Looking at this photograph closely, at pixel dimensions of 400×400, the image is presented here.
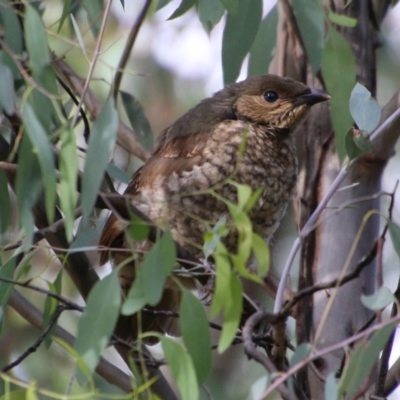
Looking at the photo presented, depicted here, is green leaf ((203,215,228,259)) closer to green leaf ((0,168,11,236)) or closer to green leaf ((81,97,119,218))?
green leaf ((81,97,119,218))

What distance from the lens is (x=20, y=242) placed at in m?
2.81

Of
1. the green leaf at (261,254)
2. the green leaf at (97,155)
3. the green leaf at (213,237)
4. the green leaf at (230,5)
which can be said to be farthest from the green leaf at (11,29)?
the green leaf at (261,254)

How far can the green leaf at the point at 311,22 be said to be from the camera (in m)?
2.86

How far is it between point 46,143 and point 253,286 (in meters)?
3.47

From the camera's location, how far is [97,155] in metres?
2.01

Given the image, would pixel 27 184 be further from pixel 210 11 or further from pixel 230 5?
pixel 210 11

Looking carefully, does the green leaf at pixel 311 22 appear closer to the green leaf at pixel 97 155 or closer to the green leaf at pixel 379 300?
the green leaf at pixel 97 155

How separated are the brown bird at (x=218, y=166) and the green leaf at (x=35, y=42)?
1116 millimetres

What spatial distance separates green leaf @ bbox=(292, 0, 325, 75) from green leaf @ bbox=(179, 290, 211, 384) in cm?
130

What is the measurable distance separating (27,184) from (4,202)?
43cm

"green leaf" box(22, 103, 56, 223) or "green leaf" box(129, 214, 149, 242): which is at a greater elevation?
"green leaf" box(22, 103, 56, 223)

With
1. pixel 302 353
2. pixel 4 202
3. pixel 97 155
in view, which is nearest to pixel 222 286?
pixel 302 353

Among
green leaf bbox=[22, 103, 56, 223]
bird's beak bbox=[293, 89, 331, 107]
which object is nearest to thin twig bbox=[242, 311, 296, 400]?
green leaf bbox=[22, 103, 56, 223]

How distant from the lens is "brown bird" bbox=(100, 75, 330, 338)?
11.0ft
